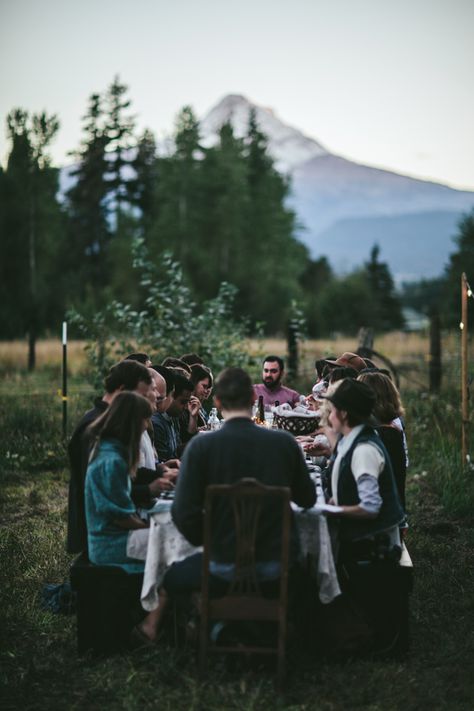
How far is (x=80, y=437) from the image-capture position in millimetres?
4895

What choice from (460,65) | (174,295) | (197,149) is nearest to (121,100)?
(197,149)

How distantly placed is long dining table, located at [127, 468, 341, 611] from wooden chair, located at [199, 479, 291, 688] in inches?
14.0

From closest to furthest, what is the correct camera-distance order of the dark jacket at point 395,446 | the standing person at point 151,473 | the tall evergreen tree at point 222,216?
the standing person at point 151,473, the dark jacket at point 395,446, the tall evergreen tree at point 222,216

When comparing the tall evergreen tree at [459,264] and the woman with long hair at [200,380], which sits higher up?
the tall evergreen tree at [459,264]

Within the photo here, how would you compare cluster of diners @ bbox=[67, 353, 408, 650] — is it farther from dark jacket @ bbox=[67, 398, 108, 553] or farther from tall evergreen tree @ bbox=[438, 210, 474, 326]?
tall evergreen tree @ bbox=[438, 210, 474, 326]

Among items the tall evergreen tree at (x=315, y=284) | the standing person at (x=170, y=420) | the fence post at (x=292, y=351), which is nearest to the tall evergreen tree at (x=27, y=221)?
the fence post at (x=292, y=351)

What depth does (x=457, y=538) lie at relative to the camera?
24.1 ft

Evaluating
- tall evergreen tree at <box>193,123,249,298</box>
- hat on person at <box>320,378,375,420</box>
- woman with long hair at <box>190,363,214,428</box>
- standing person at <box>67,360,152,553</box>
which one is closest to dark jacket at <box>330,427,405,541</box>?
hat on person at <box>320,378,375,420</box>

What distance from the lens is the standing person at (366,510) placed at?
15.0ft

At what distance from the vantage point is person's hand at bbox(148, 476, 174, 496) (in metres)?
4.94

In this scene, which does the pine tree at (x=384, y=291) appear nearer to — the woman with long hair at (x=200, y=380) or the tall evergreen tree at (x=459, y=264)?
the tall evergreen tree at (x=459, y=264)

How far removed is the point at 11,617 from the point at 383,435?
2.72 metres

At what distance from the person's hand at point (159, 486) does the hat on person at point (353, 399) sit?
1108mm

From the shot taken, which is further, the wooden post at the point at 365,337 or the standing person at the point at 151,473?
the wooden post at the point at 365,337
